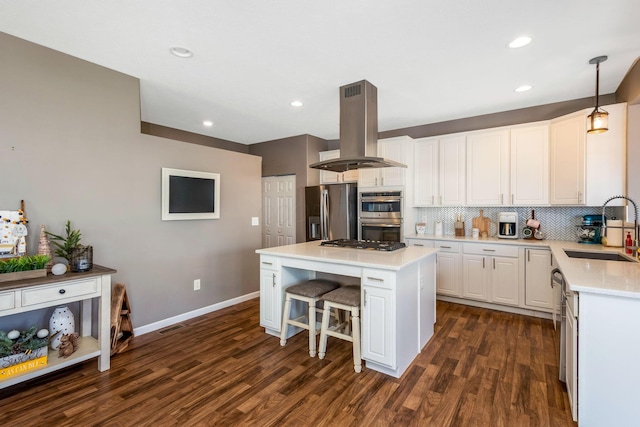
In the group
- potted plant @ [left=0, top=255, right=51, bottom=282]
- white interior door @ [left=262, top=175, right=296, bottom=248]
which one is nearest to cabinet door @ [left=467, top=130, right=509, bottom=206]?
white interior door @ [left=262, top=175, right=296, bottom=248]

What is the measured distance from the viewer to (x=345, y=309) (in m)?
2.52

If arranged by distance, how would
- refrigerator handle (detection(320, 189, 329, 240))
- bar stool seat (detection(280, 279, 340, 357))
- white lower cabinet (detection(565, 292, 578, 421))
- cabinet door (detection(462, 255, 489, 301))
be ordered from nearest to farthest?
1. white lower cabinet (detection(565, 292, 578, 421))
2. bar stool seat (detection(280, 279, 340, 357))
3. cabinet door (detection(462, 255, 489, 301))
4. refrigerator handle (detection(320, 189, 329, 240))

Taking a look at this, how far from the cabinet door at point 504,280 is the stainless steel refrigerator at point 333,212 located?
6.38 ft

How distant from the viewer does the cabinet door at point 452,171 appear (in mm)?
4211

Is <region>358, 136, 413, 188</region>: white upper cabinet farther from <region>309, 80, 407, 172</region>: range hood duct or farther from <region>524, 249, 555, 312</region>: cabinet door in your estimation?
<region>524, 249, 555, 312</region>: cabinet door

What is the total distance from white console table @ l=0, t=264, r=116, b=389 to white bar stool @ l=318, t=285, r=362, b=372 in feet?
5.68

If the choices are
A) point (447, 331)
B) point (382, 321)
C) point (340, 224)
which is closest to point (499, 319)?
point (447, 331)

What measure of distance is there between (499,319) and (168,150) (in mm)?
4265

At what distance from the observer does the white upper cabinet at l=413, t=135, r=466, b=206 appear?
4.23 metres

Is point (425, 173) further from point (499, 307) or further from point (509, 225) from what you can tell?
point (499, 307)

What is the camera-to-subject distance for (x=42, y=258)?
220 centimetres

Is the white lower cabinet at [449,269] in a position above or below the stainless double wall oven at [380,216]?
below

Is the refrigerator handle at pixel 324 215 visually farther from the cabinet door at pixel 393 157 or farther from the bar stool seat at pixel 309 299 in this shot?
the bar stool seat at pixel 309 299

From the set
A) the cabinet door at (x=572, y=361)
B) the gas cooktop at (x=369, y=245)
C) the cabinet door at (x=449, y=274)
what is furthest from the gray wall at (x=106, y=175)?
the cabinet door at (x=572, y=361)
